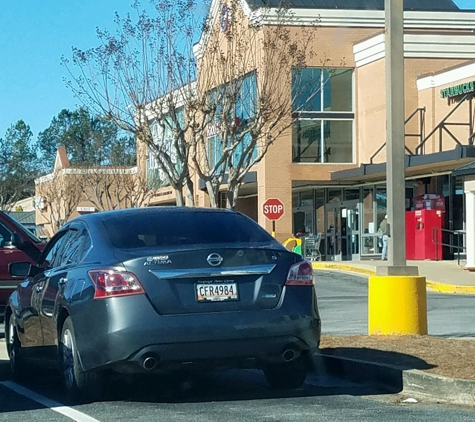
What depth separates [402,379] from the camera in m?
8.26

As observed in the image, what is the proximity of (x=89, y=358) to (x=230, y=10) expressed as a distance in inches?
659

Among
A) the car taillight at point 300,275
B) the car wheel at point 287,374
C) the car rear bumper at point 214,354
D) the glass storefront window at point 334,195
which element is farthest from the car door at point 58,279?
the glass storefront window at point 334,195

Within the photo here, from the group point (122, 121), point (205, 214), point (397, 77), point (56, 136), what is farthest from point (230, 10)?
point (56, 136)

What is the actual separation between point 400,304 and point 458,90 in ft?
84.5

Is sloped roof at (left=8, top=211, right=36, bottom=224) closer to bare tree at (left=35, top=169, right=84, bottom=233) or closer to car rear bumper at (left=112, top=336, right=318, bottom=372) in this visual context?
bare tree at (left=35, top=169, right=84, bottom=233)

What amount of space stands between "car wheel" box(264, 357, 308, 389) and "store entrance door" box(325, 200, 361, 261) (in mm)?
32544

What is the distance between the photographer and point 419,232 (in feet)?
116

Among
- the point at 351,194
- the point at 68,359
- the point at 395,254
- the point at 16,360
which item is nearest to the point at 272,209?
the point at 351,194

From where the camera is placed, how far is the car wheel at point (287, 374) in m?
8.28

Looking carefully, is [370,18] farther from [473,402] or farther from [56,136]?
[56,136]

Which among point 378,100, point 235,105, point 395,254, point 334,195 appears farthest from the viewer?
point 334,195

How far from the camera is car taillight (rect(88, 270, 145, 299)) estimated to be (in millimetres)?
7465

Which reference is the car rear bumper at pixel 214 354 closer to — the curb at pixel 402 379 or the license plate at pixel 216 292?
the license plate at pixel 216 292

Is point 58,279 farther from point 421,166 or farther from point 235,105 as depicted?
point 421,166
